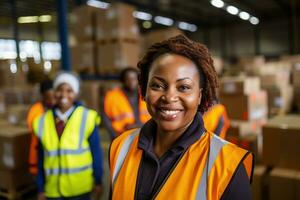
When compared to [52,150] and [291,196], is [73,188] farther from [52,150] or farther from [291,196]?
[291,196]

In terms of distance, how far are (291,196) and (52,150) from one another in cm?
201

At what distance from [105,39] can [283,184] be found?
13.1 ft

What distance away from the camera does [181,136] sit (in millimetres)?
1248

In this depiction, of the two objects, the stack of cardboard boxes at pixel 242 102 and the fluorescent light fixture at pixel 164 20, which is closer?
the stack of cardboard boxes at pixel 242 102

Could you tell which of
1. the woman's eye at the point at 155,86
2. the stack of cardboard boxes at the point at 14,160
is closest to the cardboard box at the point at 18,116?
the stack of cardboard boxes at the point at 14,160

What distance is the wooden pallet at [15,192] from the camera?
404cm

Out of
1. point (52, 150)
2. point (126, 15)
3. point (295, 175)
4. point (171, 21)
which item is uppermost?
point (171, 21)

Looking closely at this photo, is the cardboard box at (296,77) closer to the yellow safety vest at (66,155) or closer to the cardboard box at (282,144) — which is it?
the cardboard box at (282,144)

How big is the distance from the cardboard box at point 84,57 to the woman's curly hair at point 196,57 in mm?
4611

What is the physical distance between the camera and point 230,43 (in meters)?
23.5

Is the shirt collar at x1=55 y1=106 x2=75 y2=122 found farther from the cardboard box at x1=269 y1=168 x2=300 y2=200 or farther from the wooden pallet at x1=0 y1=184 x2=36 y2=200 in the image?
the wooden pallet at x1=0 y1=184 x2=36 y2=200

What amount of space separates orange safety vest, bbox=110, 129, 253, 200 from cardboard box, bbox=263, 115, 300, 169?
69.3 inches

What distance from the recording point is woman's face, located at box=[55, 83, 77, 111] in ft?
8.23

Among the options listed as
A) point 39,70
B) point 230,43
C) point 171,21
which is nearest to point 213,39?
point 230,43
